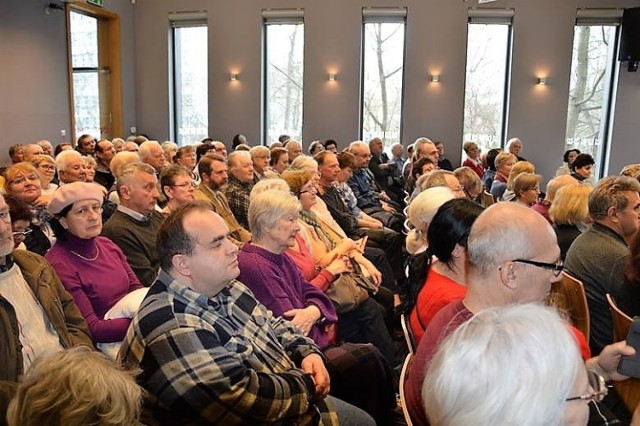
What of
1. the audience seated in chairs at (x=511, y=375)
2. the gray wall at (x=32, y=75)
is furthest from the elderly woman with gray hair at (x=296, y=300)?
the gray wall at (x=32, y=75)

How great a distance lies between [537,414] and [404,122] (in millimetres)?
10383

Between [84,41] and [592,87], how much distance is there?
9.94 meters

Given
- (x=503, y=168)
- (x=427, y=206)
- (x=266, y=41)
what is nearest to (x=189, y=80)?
(x=266, y=41)

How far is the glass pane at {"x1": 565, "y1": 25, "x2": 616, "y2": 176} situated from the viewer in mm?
10766

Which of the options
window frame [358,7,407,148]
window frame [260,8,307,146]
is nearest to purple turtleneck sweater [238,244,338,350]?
window frame [358,7,407,148]

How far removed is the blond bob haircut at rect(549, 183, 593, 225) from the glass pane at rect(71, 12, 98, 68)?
9118mm

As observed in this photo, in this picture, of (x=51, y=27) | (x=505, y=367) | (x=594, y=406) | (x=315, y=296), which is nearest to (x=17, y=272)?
(x=315, y=296)

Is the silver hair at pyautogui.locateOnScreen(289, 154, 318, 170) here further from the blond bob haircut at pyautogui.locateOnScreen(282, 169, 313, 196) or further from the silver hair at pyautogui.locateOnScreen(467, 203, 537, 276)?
the silver hair at pyautogui.locateOnScreen(467, 203, 537, 276)

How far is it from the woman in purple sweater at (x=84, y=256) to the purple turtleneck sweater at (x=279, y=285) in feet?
2.20

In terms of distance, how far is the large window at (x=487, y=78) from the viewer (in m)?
10.9

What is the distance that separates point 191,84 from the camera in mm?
11719

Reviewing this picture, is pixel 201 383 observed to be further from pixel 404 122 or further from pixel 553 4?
pixel 553 4

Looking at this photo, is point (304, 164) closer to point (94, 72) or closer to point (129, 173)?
point (129, 173)

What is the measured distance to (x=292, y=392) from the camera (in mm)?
1849
